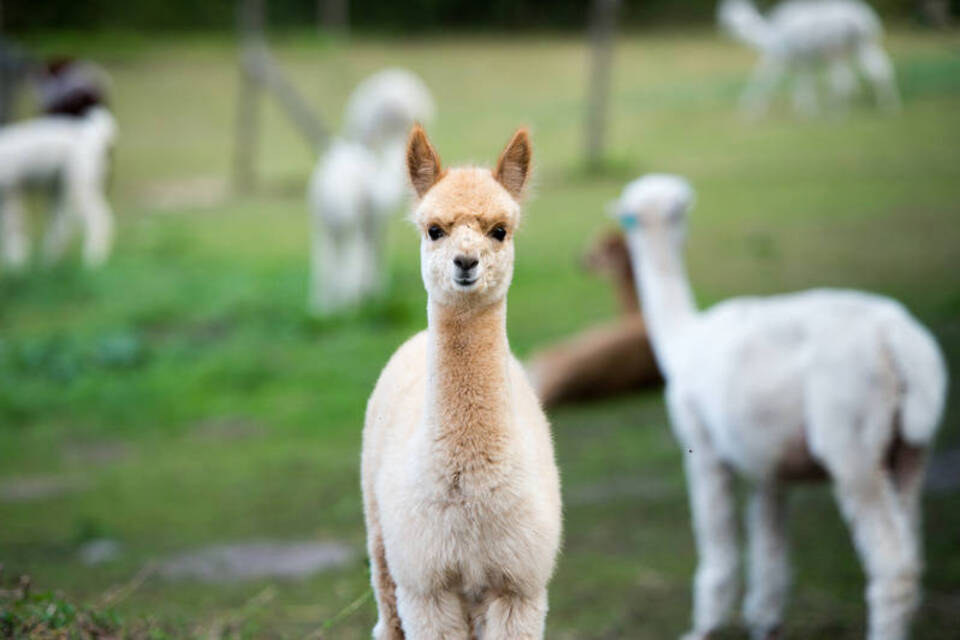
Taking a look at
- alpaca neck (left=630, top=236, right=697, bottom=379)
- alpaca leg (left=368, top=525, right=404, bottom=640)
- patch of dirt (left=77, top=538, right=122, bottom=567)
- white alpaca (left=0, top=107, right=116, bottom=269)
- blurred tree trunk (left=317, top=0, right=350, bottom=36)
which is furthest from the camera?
blurred tree trunk (left=317, top=0, right=350, bottom=36)

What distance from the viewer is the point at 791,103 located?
53.7 feet

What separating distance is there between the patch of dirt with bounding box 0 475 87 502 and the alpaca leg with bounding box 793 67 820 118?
34.2ft

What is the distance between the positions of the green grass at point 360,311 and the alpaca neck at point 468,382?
4.56 feet

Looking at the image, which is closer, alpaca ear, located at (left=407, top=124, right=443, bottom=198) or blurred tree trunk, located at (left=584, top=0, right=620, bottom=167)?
alpaca ear, located at (left=407, top=124, right=443, bottom=198)

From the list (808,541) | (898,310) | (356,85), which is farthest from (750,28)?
(898,310)

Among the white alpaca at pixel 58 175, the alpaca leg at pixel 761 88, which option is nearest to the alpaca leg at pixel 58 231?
the white alpaca at pixel 58 175

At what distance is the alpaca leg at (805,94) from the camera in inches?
630

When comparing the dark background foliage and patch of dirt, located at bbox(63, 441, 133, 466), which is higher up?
the dark background foliage

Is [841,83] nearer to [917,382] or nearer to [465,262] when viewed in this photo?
[917,382]

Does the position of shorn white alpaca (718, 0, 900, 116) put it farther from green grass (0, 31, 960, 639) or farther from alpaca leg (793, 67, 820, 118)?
green grass (0, 31, 960, 639)

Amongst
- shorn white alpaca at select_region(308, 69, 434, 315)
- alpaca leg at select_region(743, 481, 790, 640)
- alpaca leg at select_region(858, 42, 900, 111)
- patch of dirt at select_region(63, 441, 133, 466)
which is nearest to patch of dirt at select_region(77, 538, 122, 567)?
patch of dirt at select_region(63, 441, 133, 466)

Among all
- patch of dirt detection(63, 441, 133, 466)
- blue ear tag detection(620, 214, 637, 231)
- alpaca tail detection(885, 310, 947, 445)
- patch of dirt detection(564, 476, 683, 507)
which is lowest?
patch of dirt detection(63, 441, 133, 466)

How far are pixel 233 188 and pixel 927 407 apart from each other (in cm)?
1420

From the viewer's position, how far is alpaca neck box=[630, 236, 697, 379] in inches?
243
